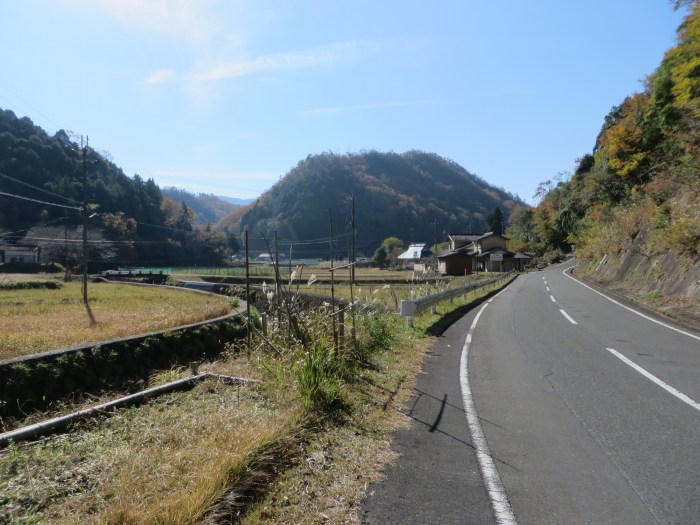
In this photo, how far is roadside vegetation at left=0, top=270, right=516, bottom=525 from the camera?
10.2ft

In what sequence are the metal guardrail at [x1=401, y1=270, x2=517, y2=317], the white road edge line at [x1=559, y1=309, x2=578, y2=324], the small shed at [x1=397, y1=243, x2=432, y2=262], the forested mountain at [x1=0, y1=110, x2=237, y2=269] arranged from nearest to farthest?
the metal guardrail at [x1=401, y1=270, x2=517, y2=317]
the white road edge line at [x1=559, y1=309, x2=578, y2=324]
the forested mountain at [x1=0, y1=110, x2=237, y2=269]
the small shed at [x1=397, y1=243, x2=432, y2=262]

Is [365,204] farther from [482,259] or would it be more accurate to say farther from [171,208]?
[482,259]

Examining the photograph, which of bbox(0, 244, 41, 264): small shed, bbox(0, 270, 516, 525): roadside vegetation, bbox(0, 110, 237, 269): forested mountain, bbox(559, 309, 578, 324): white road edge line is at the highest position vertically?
bbox(0, 110, 237, 269): forested mountain

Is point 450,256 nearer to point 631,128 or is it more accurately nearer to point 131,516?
point 631,128

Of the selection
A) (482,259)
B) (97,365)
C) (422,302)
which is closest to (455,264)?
(482,259)

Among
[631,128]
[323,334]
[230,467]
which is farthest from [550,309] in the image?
[631,128]

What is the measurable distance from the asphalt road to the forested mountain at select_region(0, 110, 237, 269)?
54127mm

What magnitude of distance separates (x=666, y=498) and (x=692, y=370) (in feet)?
16.8

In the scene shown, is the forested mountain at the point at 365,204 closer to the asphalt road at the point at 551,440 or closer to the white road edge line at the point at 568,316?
the white road edge line at the point at 568,316

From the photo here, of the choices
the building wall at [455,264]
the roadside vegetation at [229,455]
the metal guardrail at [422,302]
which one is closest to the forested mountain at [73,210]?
the building wall at [455,264]

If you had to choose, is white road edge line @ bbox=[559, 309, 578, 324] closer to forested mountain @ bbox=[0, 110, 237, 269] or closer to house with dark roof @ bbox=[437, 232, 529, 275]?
forested mountain @ bbox=[0, 110, 237, 269]

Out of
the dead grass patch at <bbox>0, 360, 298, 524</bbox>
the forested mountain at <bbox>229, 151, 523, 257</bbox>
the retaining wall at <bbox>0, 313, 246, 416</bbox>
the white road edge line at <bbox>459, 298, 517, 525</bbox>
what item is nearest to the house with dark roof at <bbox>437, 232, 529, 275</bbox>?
the forested mountain at <bbox>229, 151, 523, 257</bbox>

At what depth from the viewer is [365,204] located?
473ft

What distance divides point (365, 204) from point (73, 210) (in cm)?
8799
